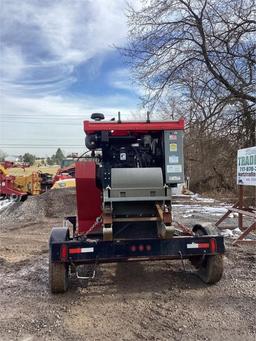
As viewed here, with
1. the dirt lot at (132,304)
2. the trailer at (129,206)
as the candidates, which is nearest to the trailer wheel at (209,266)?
the trailer at (129,206)

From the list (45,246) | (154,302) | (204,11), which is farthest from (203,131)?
(154,302)

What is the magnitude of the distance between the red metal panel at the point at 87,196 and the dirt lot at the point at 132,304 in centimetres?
89

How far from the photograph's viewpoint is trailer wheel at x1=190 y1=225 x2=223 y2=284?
5832mm

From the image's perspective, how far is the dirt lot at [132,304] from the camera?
4.36 metres

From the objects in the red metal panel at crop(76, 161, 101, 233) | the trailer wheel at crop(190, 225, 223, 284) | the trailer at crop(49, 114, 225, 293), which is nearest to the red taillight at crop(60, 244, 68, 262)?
the trailer at crop(49, 114, 225, 293)

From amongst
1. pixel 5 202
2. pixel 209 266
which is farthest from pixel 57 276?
pixel 5 202

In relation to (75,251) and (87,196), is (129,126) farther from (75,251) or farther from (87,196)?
(75,251)

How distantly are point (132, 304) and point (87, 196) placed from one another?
6.03ft

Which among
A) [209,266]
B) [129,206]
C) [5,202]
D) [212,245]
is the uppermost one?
[129,206]

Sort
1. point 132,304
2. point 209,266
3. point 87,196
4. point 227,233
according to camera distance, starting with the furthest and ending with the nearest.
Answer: point 227,233 < point 87,196 < point 209,266 < point 132,304

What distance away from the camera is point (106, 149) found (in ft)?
20.5

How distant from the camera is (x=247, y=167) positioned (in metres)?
10.2

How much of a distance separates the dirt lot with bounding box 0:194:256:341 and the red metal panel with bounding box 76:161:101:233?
892 millimetres

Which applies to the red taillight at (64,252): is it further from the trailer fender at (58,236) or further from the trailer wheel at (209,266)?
the trailer wheel at (209,266)
